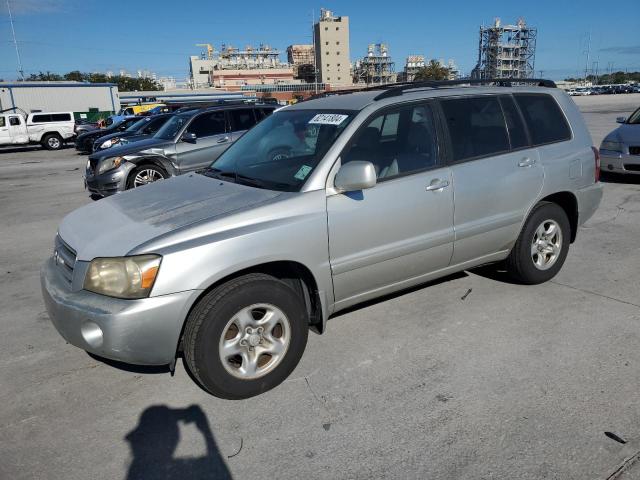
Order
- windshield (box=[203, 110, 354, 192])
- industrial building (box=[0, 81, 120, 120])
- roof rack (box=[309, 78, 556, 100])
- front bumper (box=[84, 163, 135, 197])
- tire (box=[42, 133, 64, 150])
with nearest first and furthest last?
1. windshield (box=[203, 110, 354, 192])
2. roof rack (box=[309, 78, 556, 100])
3. front bumper (box=[84, 163, 135, 197])
4. tire (box=[42, 133, 64, 150])
5. industrial building (box=[0, 81, 120, 120])

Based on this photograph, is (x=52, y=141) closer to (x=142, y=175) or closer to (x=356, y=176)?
(x=142, y=175)

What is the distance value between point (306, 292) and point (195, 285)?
0.83 m

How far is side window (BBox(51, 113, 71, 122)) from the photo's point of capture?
24.1 meters

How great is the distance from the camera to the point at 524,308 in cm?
407

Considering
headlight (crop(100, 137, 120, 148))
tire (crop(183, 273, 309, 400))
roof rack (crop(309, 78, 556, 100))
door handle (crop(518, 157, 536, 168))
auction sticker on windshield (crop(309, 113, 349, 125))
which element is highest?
roof rack (crop(309, 78, 556, 100))

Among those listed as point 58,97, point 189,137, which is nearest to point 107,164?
point 189,137

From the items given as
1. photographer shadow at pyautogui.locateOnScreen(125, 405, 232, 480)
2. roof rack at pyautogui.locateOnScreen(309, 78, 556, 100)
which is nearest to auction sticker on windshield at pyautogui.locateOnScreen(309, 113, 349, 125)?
roof rack at pyautogui.locateOnScreen(309, 78, 556, 100)

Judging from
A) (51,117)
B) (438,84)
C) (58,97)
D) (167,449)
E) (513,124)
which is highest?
(58,97)

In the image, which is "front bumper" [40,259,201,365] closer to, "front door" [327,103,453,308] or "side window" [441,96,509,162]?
"front door" [327,103,453,308]

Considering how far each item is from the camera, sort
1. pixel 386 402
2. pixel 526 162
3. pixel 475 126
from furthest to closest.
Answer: pixel 526 162, pixel 475 126, pixel 386 402

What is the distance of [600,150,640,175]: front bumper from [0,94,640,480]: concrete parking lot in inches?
214

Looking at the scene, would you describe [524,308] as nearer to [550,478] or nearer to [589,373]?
[589,373]

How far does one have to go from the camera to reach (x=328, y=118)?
11.8 ft

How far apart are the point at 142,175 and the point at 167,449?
24.0 feet
